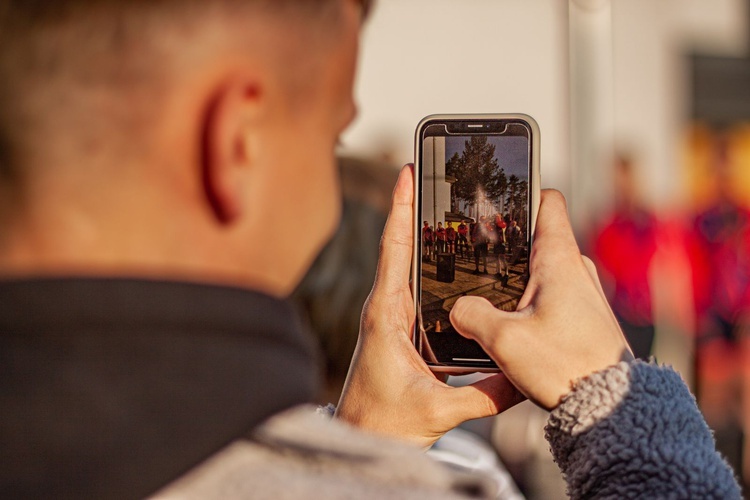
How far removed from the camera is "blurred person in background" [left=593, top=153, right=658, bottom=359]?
6113 millimetres

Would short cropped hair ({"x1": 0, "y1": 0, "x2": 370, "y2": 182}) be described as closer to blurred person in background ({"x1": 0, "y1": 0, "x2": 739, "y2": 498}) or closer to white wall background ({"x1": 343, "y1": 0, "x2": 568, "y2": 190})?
blurred person in background ({"x1": 0, "y1": 0, "x2": 739, "y2": 498})

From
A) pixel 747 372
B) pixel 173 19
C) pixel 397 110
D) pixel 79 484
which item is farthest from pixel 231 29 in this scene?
Result: pixel 397 110

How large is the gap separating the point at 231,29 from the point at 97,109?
14 centimetres

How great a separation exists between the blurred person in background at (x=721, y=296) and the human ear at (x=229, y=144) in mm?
5576

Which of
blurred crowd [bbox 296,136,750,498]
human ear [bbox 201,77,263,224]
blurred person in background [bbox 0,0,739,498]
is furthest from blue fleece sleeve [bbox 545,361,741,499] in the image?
blurred crowd [bbox 296,136,750,498]

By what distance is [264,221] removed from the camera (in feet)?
2.95

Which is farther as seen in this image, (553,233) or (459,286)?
(459,286)

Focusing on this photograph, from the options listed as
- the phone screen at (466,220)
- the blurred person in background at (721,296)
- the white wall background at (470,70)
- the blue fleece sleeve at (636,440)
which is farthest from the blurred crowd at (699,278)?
the blue fleece sleeve at (636,440)

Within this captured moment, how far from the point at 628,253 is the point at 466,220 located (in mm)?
5032

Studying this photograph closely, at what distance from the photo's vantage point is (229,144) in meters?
0.84

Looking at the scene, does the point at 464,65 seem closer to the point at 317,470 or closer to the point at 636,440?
the point at 636,440

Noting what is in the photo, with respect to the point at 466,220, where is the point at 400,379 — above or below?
below

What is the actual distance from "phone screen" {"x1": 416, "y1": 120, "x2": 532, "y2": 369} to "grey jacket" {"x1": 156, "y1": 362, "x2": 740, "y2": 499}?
333mm

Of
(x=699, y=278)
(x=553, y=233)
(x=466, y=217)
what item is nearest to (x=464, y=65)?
(x=699, y=278)
